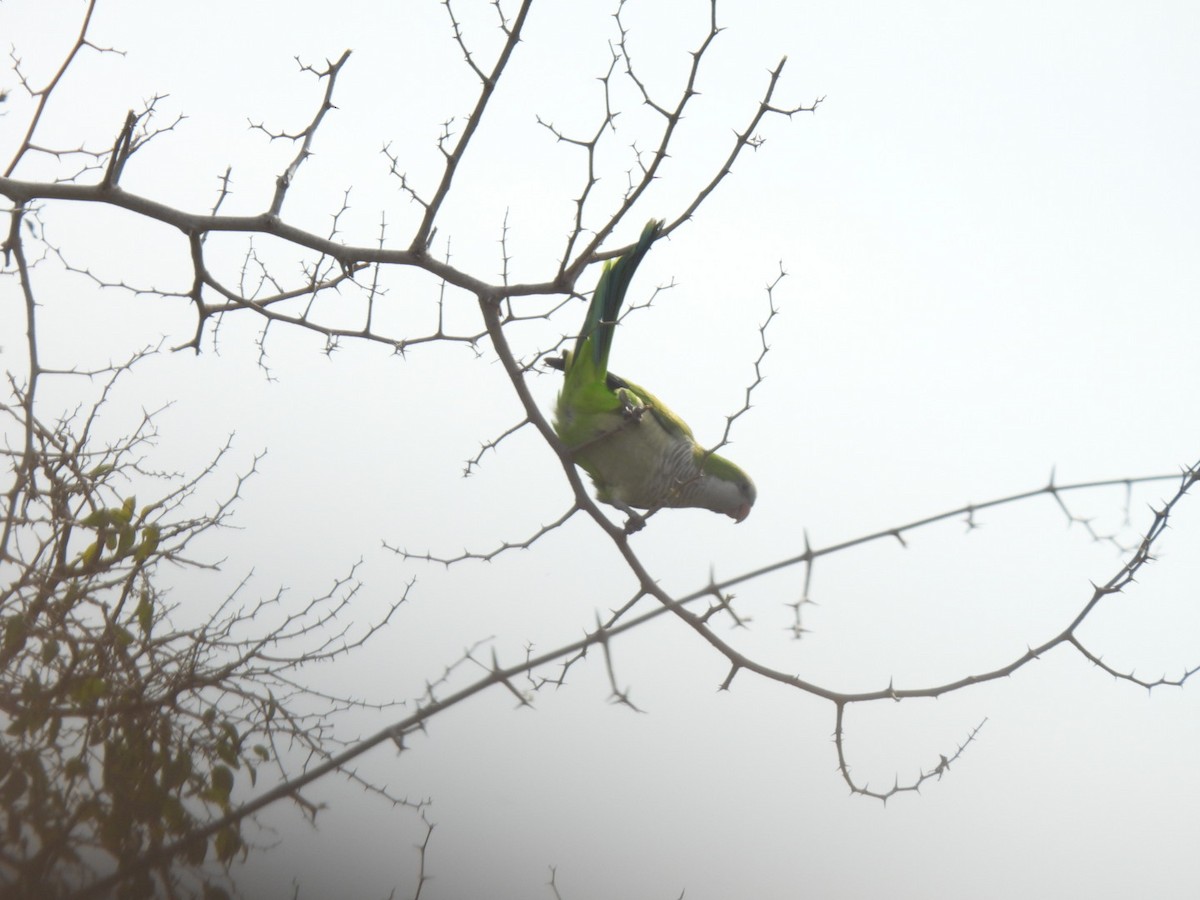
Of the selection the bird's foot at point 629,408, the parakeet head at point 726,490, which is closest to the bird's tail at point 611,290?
the bird's foot at point 629,408

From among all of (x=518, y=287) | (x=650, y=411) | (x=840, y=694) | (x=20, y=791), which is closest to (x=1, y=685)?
(x=20, y=791)

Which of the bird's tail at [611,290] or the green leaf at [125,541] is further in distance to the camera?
the bird's tail at [611,290]

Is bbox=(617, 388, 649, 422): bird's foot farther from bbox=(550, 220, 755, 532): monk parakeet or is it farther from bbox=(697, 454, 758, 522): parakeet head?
bbox=(697, 454, 758, 522): parakeet head

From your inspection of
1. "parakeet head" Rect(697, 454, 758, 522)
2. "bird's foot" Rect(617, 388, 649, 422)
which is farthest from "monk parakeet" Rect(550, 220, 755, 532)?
"parakeet head" Rect(697, 454, 758, 522)

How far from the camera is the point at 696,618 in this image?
8.76 ft

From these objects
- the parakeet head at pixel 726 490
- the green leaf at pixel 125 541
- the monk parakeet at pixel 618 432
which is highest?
the parakeet head at pixel 726 490

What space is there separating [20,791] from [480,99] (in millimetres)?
1927

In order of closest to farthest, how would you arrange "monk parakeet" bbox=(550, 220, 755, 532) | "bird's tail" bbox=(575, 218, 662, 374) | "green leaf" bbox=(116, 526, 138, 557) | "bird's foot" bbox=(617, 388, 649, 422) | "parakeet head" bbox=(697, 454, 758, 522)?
"green leaf" bbox=(116, 526, 138, 557) < "bird's tail" bbox=(575, 218, 662, 374) < "monk parakeet" bbox=(550, 220, 755, 532) < "bird's foot" bbox=(617, 388, 649, 422) < "parakeet head" bbox=(697, 454, 758, 522)

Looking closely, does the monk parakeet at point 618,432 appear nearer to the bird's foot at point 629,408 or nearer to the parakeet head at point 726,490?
the bird's foot at point 629,408

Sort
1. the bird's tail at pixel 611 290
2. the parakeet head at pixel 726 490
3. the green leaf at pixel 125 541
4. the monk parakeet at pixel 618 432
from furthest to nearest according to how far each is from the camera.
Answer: the parakeet head at pixel 726 490, the monk parakeet at pixel 618 432, the bird's tail at pixel 611 290, the green leaf at pixel 125 541

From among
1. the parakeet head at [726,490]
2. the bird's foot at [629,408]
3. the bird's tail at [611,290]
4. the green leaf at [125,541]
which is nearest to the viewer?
the green leaf at [125,541]

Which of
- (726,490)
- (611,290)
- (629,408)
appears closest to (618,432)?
(629,408)

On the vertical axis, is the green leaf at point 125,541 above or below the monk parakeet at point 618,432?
below

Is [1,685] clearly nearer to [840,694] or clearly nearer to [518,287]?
[518,287]
